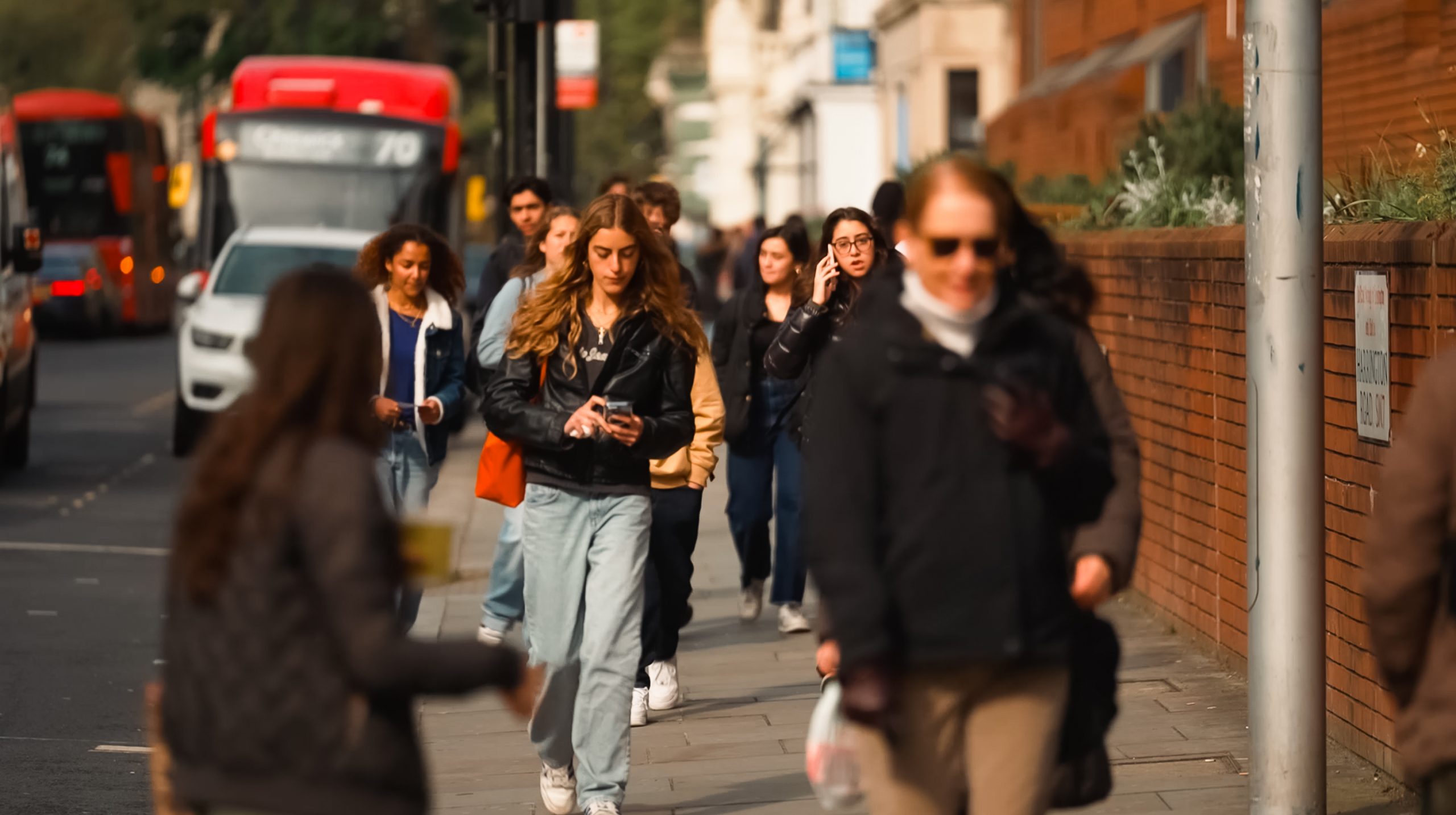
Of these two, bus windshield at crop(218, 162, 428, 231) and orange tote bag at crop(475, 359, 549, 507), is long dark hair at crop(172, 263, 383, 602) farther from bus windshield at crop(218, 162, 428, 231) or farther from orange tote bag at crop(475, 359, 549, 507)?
bus windshield at crop(218, 162, 428, 231)

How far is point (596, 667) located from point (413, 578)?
2.74 meters

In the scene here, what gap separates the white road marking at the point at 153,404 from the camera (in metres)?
22.5

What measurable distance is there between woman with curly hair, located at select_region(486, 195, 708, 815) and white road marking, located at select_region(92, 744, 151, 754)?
1.83 meters

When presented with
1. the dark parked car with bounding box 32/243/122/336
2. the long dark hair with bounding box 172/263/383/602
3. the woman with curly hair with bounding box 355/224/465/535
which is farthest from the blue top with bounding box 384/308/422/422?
the dark parked car with bounding box 32/243/122/336

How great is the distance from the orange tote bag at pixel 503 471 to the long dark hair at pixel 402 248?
1591 millimetres

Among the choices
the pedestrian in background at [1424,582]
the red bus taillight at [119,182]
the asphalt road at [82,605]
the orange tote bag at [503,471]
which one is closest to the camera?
the pedestrian in background at [1424,582]

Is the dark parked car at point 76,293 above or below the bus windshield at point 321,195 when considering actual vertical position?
below

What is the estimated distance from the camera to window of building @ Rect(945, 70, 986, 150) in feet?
114

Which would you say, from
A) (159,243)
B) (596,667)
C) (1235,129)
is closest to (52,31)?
(159,243)

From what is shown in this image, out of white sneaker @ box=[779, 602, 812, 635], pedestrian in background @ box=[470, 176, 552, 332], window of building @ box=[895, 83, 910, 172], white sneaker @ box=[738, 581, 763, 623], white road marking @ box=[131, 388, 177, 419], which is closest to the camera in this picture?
white sneaker @ box=[779, 602, 812, 635]

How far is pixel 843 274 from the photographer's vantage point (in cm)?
832

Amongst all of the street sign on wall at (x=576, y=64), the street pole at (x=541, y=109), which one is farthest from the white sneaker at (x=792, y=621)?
the street sign on wall at (x=576, y=64)

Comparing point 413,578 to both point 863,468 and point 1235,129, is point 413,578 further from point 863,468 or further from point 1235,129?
point 1235,129

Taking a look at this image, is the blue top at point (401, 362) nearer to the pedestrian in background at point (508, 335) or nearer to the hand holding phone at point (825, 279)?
the pedestrian in background at point (508, 335)
